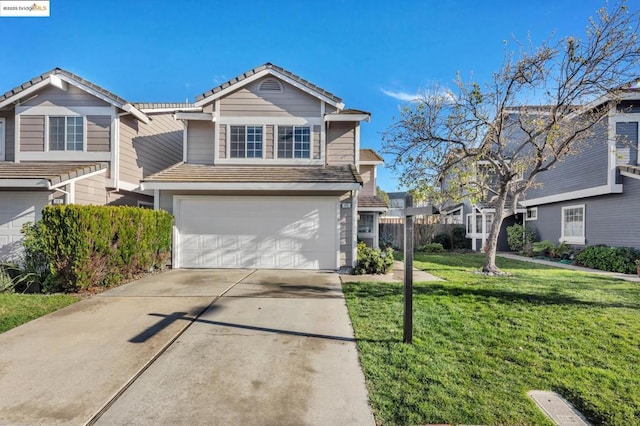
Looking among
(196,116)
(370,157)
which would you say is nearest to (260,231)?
(196,116)

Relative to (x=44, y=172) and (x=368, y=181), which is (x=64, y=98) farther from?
(x=368, y=181)

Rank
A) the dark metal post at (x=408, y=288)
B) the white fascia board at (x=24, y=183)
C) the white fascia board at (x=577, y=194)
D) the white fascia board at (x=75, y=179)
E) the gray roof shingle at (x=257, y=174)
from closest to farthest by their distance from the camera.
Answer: the dark metal post at (x=408, y=288) → the white fascia board at (x=24, y=183) → the white fascia board at (x=75, y=179) → the gray roof shingle at (x=257, y=174) → the white fascia board at (x=577, y=194)

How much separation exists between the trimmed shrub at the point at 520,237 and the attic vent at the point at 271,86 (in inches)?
588

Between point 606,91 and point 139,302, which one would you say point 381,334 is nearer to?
point 139,302

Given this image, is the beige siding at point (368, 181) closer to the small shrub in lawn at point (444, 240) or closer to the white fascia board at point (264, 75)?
the white fascia board at point (264, 75)

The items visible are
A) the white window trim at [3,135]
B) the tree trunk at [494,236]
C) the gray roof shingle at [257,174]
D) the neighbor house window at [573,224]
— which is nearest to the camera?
the gray roof shingle at [257,174]

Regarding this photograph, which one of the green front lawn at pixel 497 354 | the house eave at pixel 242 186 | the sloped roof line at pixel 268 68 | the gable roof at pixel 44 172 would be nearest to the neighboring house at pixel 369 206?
the house eave at pixel 242 186

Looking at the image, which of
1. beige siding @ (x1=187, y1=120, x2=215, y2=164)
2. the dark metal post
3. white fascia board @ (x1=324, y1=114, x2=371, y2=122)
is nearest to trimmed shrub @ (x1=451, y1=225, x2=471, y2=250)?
white fascia board @ (x1=324, y1=114, x2=371, y2=122)

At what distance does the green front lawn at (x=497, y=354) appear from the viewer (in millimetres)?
2709

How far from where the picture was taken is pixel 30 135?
10266mm

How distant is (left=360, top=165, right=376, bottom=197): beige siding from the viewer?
14105 mm

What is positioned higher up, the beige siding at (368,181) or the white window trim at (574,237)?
the beige siding at (368,181)

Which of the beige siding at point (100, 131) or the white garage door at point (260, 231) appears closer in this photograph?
the white garage door at point (260, 231)

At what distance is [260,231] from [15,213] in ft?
22.5
